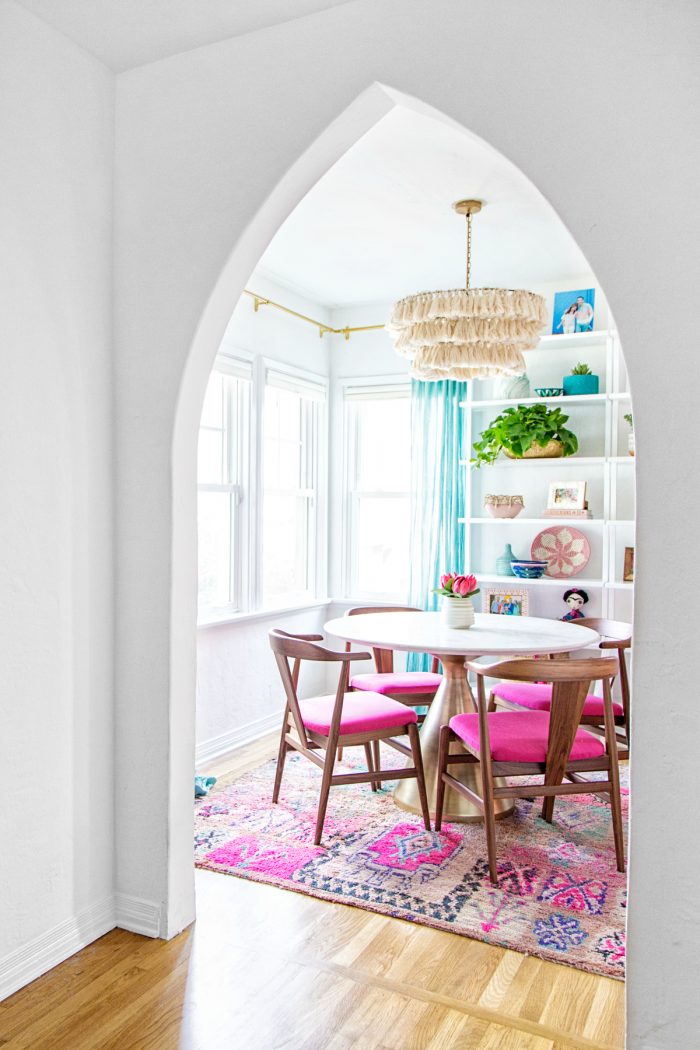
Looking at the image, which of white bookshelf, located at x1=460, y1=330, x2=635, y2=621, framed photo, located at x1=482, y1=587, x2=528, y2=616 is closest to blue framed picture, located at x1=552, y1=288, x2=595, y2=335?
white bookshelf, located at x1=460, y1=330, x2=635, y2=621

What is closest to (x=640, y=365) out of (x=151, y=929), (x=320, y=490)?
(x=151, y=929)

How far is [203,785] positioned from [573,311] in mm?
3259

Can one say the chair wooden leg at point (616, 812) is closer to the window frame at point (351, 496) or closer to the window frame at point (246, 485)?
the window frame at point (246, 485)

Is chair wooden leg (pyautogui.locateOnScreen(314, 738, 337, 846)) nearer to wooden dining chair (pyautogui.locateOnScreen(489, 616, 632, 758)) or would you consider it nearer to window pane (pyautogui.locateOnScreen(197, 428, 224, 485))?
wooden dining chair (pyautogui.locateOnScreen(489, 616, 632, 758))

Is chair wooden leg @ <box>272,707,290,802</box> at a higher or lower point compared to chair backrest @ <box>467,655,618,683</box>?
lower

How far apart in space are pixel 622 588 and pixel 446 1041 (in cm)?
301

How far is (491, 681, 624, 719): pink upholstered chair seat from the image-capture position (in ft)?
11.3

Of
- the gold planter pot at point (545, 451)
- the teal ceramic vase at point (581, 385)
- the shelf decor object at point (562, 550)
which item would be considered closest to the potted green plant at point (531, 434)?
the gold planter pot at point (545, 451)

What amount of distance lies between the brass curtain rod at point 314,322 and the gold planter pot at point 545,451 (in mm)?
1408

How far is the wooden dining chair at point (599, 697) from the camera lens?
343cm

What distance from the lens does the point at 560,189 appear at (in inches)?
77.9

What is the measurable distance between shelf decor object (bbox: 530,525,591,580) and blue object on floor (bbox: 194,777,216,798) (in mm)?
2313

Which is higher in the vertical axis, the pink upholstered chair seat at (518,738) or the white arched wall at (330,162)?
the white arched wall at (330,162)

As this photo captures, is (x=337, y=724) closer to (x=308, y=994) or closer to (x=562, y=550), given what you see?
(x=308, y=994)
